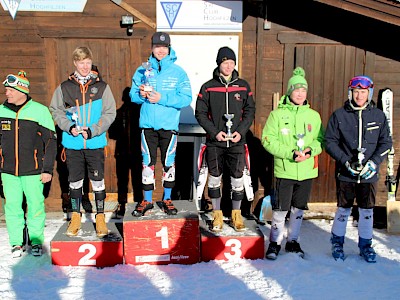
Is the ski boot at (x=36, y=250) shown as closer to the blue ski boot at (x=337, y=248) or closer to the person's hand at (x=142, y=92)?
the person's hand at (x=142, y=92)

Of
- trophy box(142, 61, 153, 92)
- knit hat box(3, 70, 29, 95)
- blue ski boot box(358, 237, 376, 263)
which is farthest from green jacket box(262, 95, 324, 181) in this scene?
knit hat box(3, 70, 29, 95)

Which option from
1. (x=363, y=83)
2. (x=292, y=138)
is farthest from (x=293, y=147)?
(x=363, y=83)

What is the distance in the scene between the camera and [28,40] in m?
5.54

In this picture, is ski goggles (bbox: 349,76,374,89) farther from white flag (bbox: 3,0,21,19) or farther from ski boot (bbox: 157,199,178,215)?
white flag (bbox: 3,0,21,19)

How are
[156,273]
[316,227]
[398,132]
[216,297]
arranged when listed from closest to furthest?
[216,297] < [156,273] < [316,227] < [398,132]

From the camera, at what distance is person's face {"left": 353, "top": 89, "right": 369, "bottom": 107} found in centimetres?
403

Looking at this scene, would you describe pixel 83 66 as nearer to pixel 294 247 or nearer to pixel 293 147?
pixel 293 147

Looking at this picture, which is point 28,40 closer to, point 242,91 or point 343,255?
point 242,91

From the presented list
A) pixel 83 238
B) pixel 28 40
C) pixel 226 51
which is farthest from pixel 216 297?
pixel 28 40

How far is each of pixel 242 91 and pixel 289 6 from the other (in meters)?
1.97

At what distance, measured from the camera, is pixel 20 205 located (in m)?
4.32

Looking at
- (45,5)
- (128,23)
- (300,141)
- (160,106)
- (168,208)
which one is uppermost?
(45,5)

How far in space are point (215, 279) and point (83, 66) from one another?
8.39 feet

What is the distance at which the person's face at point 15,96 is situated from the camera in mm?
4125
